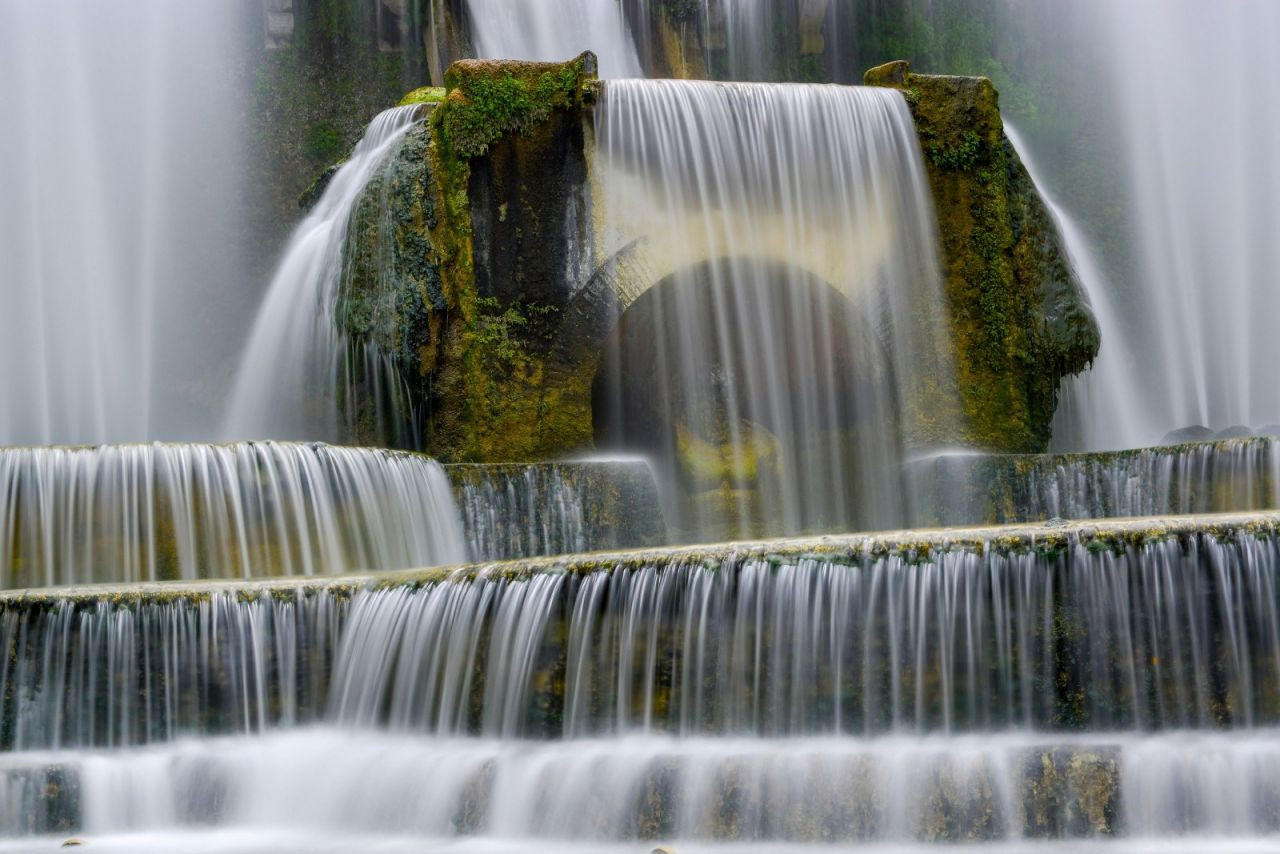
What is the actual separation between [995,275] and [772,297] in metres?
1.82

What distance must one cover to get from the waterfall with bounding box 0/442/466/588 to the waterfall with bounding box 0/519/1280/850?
1.33m

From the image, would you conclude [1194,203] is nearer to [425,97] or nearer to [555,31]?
[555,31]

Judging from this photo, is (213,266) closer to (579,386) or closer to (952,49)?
(579,386)

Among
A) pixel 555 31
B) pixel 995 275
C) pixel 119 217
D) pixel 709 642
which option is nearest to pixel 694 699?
pixel 709 642

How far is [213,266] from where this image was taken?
18203 millimetres

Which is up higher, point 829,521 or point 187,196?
point 187,196

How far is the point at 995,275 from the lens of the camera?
504 inches

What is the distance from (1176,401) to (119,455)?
1381 cm

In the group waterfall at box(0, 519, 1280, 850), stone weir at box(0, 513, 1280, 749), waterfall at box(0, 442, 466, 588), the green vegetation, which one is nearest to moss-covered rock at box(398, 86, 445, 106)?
the green vegetation

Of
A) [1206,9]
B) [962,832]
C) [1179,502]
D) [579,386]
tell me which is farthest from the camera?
[1206,9]

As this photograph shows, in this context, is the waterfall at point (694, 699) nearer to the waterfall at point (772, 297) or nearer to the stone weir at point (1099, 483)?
the stone weir at point (1099, 483)

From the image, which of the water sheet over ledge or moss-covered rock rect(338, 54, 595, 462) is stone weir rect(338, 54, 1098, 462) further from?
the water sheet over ledge

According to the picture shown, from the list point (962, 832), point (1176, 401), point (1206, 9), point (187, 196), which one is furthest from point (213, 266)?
point (962, 832)

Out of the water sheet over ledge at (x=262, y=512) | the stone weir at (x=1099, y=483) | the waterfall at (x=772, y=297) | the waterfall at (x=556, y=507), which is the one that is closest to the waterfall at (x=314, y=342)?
the waterfall at (x=556, y=507)
